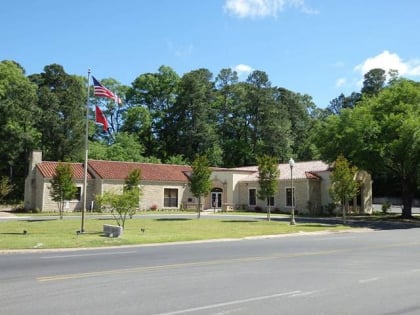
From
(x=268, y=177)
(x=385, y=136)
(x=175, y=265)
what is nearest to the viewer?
(x=175, y=265)

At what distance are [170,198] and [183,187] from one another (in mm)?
1929

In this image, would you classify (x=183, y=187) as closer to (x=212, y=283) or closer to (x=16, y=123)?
(x=16, y=123)

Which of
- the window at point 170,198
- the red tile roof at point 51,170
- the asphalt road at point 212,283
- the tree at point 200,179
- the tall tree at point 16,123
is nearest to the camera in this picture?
the asphalt road at point 212,283

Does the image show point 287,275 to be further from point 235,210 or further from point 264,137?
point 264,137

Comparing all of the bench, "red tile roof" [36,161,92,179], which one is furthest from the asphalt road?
"red tile roof" [36,161,92,179]

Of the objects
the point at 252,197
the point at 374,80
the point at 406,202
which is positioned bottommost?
the point at 406,202

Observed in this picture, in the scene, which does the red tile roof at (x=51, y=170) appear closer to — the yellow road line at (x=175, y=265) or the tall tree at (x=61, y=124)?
the tall tree at (x=61, y=124)

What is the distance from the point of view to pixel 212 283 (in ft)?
32.0

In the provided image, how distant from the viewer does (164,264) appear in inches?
506

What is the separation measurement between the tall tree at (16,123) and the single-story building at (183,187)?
37.2ft

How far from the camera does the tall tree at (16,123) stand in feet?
188

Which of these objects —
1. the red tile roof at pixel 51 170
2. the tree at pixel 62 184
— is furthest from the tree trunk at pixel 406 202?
the red tile roof at pixel 51 170

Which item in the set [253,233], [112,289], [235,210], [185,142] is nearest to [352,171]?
[253,233]

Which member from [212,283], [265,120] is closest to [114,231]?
[212,283]
